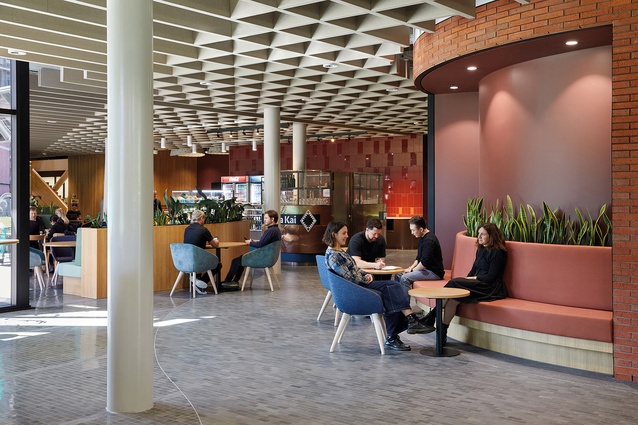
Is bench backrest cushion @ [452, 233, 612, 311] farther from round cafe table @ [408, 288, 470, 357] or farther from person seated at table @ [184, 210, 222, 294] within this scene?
person seated at table @ [184, 210, 222, 294]

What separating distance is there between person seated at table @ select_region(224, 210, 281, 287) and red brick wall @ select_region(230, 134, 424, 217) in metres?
8.96

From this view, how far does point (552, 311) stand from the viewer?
5793 millimetres

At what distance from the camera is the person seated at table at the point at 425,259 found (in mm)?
7715

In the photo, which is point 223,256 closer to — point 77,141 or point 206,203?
point 206,203

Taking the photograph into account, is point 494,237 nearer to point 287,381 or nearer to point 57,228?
point 287,381

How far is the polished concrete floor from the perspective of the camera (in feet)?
14.5

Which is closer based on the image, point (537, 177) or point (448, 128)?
point (537, 177)

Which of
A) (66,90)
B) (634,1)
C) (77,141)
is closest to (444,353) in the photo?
(634,1)

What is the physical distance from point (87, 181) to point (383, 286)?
930 inches

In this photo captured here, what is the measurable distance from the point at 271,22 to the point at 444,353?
4290 millimetres

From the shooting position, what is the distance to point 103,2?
22.2 feet

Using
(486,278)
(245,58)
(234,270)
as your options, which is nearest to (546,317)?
(486,278)

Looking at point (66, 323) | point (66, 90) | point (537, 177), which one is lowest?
point (66, 323)

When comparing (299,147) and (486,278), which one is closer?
(486,278)
